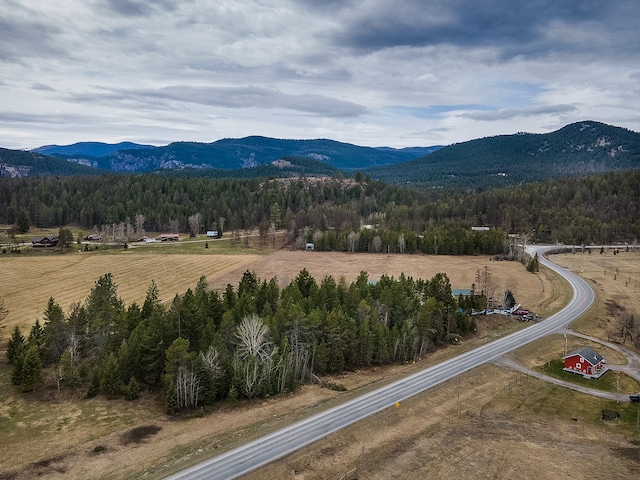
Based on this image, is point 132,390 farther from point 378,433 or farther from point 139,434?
point 378,433

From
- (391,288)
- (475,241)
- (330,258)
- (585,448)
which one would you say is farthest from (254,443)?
Answer: (475,241)

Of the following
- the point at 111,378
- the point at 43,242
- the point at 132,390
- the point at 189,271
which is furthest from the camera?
the point at 43,242

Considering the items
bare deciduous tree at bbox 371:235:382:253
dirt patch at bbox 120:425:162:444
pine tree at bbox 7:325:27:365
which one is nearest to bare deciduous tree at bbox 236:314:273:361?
dirt patch at bbox 120:425:162:444

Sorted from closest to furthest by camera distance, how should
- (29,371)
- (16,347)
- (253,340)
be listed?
(29,371)
(253,340)
(16,347)

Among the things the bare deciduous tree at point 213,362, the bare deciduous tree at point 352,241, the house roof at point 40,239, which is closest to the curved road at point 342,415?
the bare deciduous tree at point 213,362

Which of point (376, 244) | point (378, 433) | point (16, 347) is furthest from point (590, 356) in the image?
point (376, 244)

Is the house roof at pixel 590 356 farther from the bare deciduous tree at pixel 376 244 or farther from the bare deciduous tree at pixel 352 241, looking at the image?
the bare deciduous tree at pixel 352 241

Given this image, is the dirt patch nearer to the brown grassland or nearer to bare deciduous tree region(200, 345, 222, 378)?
the brown grassland
